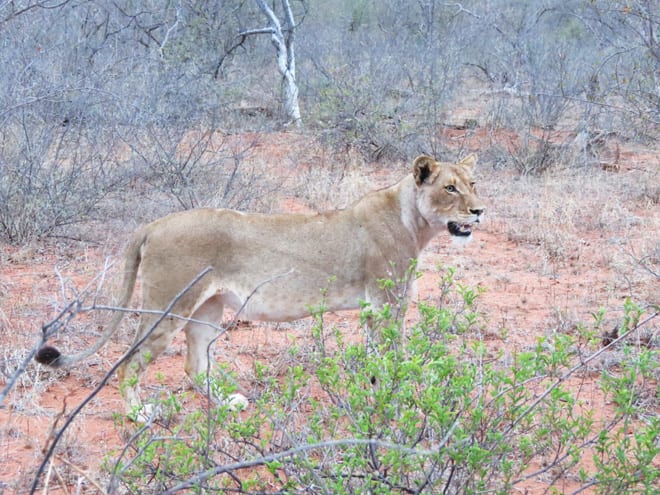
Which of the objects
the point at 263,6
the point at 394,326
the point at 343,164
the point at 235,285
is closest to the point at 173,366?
the point at 235,285

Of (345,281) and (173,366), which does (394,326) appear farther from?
(173,366)

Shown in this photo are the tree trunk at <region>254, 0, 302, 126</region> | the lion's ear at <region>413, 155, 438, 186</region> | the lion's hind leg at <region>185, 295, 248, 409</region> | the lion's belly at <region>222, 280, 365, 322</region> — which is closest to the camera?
the lion's belly at <region>222, 280, 365, 322</region>

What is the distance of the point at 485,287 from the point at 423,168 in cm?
208

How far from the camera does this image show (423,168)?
4.86m

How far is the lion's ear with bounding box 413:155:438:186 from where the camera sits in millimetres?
4832

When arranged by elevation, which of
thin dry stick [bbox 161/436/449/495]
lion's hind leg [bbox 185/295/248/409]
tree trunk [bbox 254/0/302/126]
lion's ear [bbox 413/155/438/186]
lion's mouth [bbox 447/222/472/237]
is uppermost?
thin dry stick [bbox 161/436/449/495]

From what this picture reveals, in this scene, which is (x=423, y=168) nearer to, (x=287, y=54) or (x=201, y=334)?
(x=201, y=334)

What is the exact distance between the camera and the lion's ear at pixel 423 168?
4.83 meters

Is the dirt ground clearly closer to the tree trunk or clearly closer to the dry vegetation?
the dry vegetation

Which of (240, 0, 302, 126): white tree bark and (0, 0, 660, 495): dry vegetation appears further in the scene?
(240, 0, 302, 126): white tree bark

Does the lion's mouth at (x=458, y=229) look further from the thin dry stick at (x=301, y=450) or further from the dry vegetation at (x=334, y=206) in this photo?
the thin dry stick at (x=301, y=450)

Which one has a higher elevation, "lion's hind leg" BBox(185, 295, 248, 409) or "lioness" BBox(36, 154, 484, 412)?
"lioness" BBox(36, 154, 484, 412)

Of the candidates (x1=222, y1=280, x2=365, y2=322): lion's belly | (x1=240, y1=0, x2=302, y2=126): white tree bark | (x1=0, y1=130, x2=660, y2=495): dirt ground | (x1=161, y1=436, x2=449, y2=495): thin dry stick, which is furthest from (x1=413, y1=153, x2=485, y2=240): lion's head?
(x1=240, y1=0, x2=302, y2=126): white tree bark

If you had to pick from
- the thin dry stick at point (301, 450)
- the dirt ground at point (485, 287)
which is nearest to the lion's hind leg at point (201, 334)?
the dirt ground at point (485, 287)
